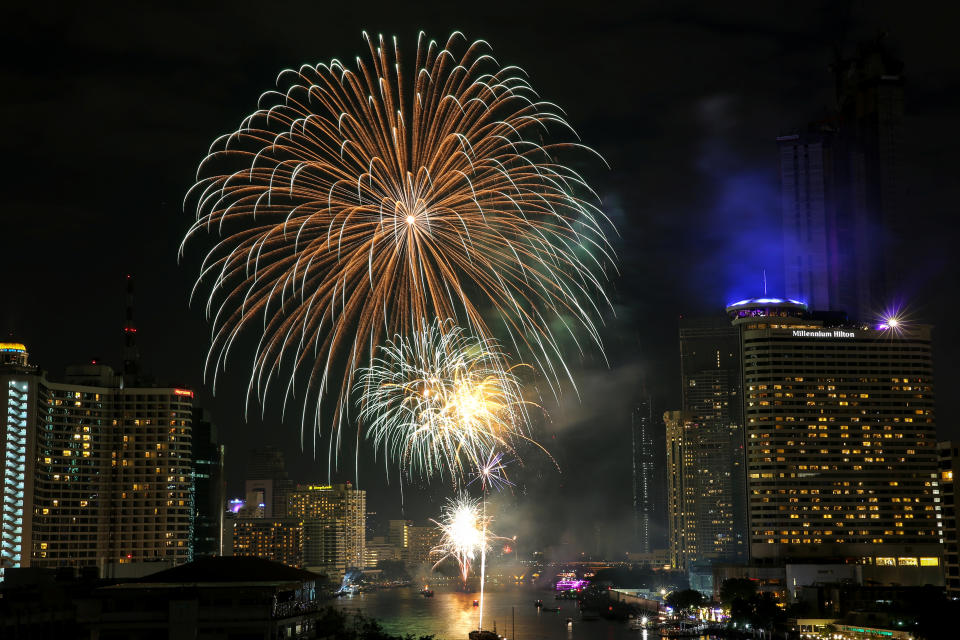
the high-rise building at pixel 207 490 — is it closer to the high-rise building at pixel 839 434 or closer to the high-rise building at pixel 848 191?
the high-rise building at pixel 839 434

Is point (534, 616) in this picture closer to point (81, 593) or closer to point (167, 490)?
point (167, 490)

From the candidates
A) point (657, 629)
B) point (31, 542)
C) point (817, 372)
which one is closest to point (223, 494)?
point (31, 542)

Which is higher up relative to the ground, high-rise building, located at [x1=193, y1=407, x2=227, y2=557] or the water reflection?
high-rise building, located at [x1=193, y1=407, x2=227, y2=557]

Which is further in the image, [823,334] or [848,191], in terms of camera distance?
[848,191]

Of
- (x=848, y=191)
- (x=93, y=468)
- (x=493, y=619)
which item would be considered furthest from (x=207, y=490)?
(x=848, y=191)

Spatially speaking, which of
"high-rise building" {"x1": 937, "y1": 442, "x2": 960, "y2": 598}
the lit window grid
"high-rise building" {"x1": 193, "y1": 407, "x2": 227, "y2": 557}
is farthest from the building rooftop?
"high-rise building" {"x1": 193, "y1": 407, "x2": 227, "y2": 557}

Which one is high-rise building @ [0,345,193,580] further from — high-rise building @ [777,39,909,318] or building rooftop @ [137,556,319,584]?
high-rise building @ [777,39,909,318]

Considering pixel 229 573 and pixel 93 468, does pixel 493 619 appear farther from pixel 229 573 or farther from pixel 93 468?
pixel 229 573
